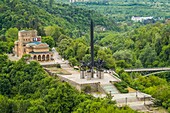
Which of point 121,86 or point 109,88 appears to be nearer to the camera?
point 109,88

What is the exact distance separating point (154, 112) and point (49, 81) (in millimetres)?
10644

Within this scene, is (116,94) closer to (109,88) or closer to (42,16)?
(109,88)

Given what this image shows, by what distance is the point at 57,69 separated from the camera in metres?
51.5

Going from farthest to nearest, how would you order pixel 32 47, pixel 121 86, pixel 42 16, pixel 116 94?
pixel 42 16 → pixel 32 47 → pixel 121 86 → pixel 116 94

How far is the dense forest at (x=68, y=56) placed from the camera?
40.9m

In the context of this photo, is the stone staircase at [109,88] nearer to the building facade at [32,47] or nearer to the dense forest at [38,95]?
the dense forest at [38,95]

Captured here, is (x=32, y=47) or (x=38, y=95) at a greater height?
(x=32, y=47)

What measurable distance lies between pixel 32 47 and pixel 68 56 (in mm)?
7050

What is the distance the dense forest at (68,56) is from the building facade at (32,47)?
2288mm

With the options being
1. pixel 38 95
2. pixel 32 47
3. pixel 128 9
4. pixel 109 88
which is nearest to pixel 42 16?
pixel 32 47

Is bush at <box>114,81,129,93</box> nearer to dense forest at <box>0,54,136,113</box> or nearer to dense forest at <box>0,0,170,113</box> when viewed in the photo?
A: dense forest at <box>0,0,170,113</box>

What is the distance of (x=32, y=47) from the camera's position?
180ft

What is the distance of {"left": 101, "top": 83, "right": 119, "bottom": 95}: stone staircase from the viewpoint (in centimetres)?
4384

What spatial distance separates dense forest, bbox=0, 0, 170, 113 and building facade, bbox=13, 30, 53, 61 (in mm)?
2288
